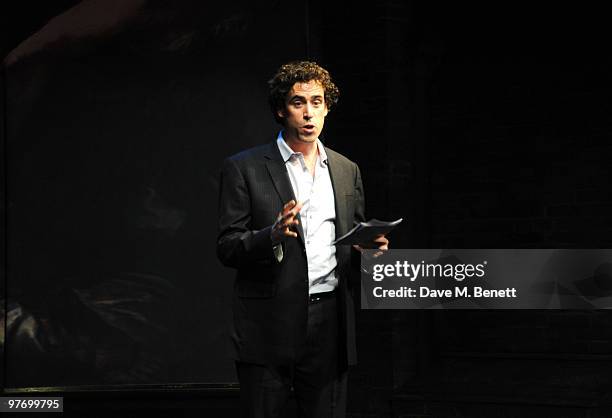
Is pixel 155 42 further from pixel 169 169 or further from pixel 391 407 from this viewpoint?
pixel 391 407

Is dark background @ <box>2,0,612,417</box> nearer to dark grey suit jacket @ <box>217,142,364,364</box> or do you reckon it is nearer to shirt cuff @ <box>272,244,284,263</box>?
dark grey suit jacket @ <box>217,142,364,364</box>

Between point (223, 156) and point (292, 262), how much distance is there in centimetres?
344

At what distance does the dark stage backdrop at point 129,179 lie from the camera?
6.94 m

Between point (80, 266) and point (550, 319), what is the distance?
348cm

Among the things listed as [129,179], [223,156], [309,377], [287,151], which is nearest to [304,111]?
[287,151]

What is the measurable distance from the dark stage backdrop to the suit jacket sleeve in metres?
3.20

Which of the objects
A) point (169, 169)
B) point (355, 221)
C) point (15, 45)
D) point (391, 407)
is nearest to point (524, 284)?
point (391, 407)

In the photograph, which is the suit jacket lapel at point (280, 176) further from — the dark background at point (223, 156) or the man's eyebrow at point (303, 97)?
the dark background at point (223, 156)

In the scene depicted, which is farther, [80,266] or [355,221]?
[80,266]

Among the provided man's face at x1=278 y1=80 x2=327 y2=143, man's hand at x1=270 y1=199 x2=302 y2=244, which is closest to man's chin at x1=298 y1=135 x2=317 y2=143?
man's face at x1=278 y1=80 x2=327 y2=143

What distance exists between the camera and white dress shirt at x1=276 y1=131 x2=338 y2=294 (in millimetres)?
3697

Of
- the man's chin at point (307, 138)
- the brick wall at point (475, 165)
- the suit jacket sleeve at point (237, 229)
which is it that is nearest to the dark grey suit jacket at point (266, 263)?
the suit jacket sleeve at point (237, 229)

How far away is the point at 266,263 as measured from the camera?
11.9ft

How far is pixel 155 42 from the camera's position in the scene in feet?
23.0
